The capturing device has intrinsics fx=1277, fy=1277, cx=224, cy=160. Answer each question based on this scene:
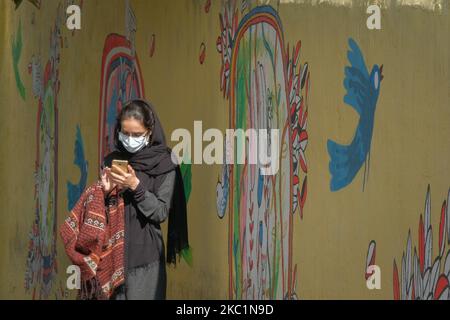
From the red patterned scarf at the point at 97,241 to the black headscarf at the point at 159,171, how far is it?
0.41 feet

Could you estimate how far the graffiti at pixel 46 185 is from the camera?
1259cm

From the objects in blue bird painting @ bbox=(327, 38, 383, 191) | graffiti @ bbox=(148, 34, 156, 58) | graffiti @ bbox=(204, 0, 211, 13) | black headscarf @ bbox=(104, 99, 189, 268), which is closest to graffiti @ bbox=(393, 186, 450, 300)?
blue bird painting @ bbox=(327, 38, 383, 191)

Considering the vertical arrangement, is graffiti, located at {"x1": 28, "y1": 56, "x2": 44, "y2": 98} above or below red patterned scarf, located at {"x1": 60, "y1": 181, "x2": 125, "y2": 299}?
above

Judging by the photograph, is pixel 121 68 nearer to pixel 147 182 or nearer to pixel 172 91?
pixel 172 91

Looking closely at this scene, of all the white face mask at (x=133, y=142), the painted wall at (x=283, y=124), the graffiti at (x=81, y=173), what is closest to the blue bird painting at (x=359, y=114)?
the painted wall at (x=283, y=124)

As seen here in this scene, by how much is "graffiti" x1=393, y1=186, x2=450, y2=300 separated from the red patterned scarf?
1610mm

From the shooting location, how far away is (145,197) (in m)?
7.34

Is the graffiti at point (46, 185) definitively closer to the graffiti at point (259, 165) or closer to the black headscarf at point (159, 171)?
the graffiti at point (259, 165)

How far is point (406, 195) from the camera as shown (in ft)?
23.5

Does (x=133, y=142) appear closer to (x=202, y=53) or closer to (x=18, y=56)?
(x=202, y=53)

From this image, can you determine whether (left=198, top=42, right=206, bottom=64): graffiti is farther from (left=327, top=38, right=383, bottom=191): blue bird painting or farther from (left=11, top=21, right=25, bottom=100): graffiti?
(left=11, top=21, right=25, bottom=100): graffiti

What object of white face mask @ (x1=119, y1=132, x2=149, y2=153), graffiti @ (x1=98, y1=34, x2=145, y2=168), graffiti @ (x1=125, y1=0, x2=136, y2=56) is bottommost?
white face mask @ (x1=119, y1=132, x2=149, y2=153)

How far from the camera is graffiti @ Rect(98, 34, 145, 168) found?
1123cm
